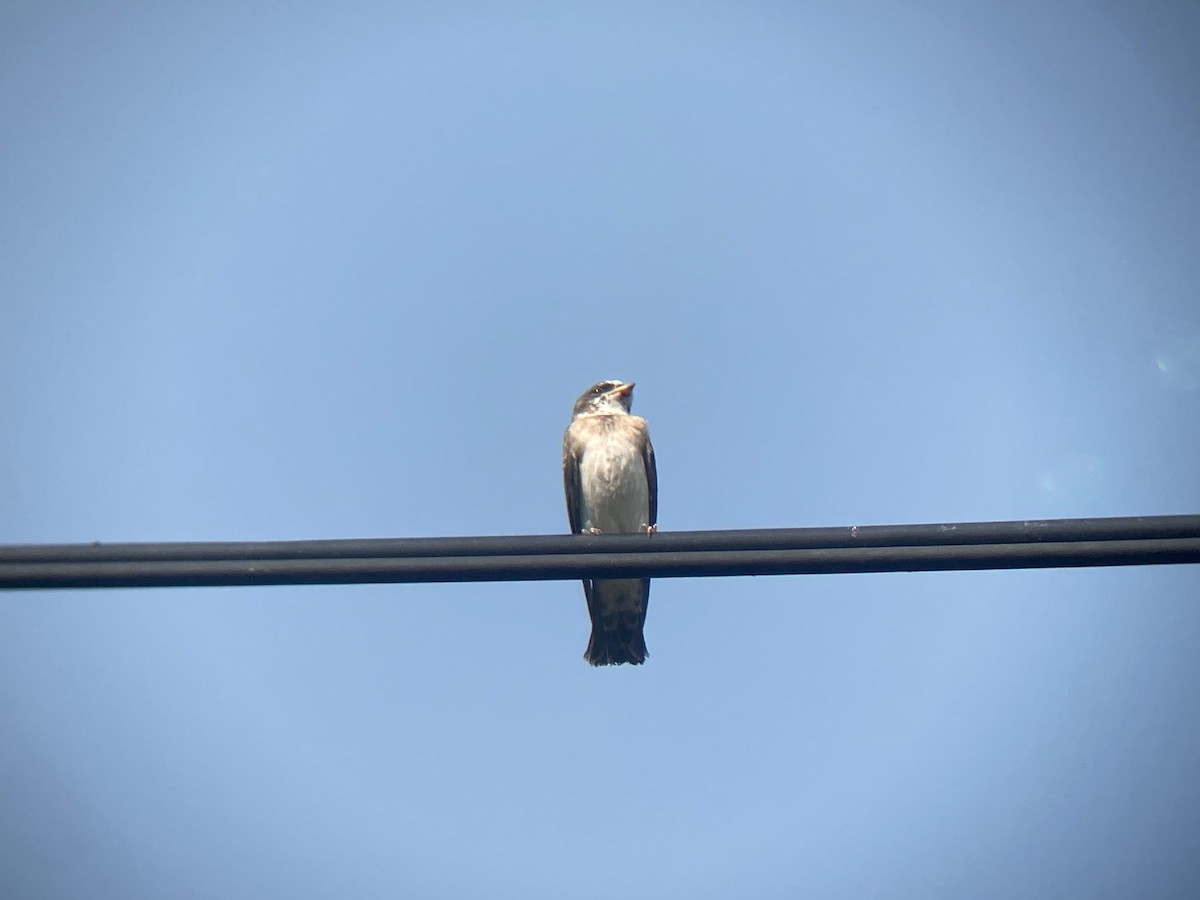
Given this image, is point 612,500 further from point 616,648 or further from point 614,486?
point 616,648

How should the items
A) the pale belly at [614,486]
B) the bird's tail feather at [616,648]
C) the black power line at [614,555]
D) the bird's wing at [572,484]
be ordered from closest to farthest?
the black power line at [614,555] < the bird's tail feather at [616,648] < the pale belly at [614,486] < the bird's wing at [572,484]

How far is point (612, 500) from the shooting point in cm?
798

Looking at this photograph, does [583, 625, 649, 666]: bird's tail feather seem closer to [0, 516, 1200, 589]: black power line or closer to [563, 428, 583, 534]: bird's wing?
[563, 428, 583, 534]: bird's wing

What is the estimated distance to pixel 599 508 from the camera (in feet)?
26.4

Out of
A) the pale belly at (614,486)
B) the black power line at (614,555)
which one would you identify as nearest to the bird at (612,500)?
the pale belly at (614,486)

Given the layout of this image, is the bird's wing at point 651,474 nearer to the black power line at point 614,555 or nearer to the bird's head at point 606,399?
the bird's head at point 606,399

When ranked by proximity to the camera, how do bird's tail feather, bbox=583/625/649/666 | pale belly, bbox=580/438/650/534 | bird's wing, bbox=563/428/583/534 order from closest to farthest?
1. bird's tail feather, bbox=583/625/649/666
2. pale belly, bbox=580/438/650/534
3. bird's wing, bbox=563/428/583/534

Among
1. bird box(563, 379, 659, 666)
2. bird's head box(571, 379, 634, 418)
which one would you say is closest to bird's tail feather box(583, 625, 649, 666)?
bird box(563, 379, 659, 666)

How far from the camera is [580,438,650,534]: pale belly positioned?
26.1 feet

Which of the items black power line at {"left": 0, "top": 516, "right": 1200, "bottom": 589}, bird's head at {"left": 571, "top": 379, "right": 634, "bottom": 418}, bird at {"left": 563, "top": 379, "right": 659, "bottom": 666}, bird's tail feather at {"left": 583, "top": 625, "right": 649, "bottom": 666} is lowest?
black power line at {"left": 0, "top": 516, "right": 1200, "bottom": 589}

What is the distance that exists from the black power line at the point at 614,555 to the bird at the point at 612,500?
458cm

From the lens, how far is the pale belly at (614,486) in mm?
7961

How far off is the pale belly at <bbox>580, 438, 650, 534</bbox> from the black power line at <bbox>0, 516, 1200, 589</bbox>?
480 cm

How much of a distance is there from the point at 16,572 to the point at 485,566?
1554 millimetres
